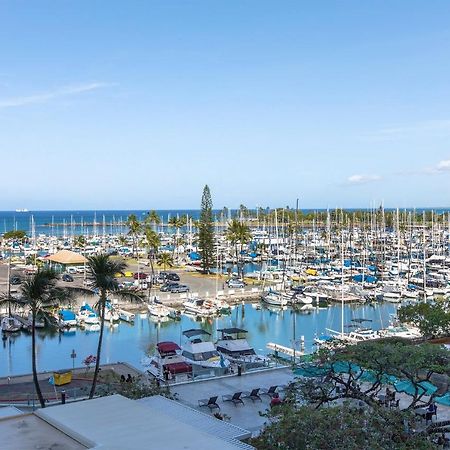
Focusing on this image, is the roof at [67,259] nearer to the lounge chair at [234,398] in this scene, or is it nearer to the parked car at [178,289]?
the parked car at [178,289]

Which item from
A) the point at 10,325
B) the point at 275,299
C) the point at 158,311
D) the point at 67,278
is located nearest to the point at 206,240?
the point at 67,278

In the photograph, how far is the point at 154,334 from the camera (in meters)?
41.2

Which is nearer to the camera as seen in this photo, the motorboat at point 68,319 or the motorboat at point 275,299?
the motorboat at point 68,319

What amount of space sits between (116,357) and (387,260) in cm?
4954

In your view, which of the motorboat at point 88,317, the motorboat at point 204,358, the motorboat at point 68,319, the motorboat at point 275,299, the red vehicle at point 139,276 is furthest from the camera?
the red vehicle at point 139,276

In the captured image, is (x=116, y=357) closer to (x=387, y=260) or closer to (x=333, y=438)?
(x=333, y=438)

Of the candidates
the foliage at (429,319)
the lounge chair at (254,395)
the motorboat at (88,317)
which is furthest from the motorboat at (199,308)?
the lounge chair at (254,395)

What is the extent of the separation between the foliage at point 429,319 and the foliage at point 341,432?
14.4 metres

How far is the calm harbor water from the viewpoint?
1358 inches

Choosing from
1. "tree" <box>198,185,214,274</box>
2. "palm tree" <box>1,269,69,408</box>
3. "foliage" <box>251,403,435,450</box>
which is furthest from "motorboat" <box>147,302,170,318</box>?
"foliage" <box>251,403,435,450</box>

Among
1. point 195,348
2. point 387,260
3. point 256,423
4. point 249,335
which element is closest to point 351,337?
point 249,335

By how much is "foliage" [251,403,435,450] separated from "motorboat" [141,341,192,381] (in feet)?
47.7

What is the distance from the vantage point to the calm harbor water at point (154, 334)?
34.5 m

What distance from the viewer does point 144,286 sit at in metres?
56.0
